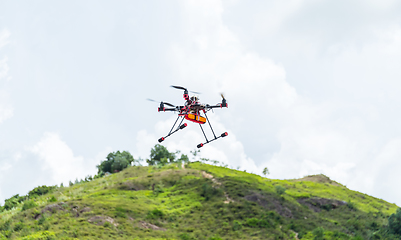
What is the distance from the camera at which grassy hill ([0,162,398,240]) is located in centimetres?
5791

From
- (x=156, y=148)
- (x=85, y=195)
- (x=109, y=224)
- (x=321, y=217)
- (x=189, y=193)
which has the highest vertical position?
(x=156, y=148)

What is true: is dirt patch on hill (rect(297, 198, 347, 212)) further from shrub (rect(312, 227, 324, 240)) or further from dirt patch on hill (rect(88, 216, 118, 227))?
dirt patch on hill (rect(88, 216, 118, 227))

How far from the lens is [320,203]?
7631 cm

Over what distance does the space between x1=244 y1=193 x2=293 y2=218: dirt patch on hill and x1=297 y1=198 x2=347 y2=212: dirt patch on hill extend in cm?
717

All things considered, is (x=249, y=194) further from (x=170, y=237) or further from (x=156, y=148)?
(x=156, y=148)

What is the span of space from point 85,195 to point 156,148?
29635mm

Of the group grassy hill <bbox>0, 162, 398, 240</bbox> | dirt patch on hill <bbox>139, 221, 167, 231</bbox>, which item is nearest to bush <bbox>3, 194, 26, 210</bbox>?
grassy hill <bbox>0, 162, 398, 240</bbox>

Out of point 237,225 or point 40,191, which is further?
point 40,191

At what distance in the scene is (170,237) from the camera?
189 ft

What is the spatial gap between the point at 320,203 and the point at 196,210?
2357cm

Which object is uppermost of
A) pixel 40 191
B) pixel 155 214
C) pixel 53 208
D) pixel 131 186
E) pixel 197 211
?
pixel 40 191

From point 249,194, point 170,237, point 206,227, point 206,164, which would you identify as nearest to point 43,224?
point 170,237

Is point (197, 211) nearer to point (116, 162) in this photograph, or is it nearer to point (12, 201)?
point (116, 162)

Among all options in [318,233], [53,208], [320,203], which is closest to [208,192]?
[318,233]
